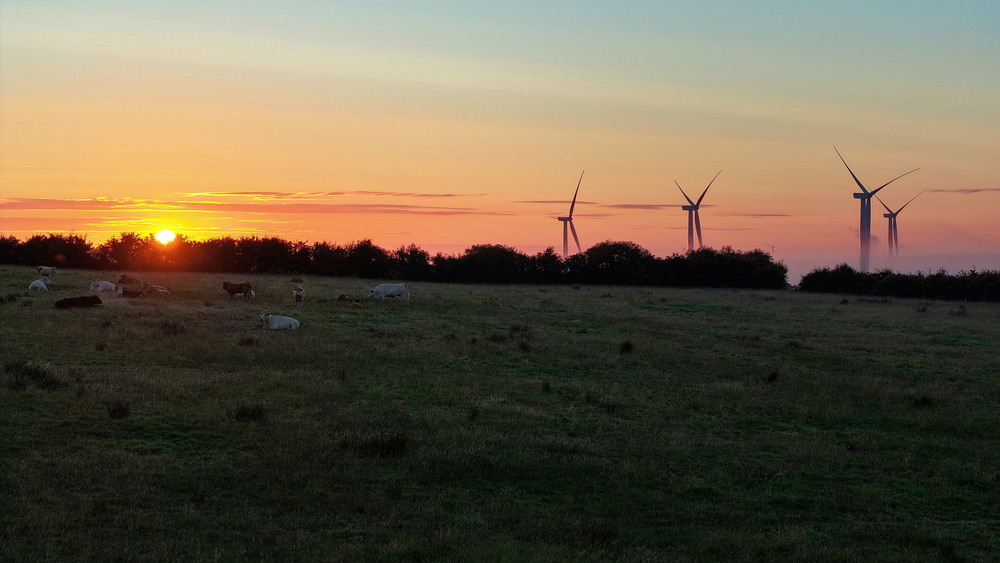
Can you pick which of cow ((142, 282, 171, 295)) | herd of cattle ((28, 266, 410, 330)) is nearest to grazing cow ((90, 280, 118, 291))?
herd of cattle ((28, 266, 410, 330))

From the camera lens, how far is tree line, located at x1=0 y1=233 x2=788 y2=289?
6575 cm

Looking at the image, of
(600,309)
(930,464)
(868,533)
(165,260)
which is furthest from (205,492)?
(165,260)

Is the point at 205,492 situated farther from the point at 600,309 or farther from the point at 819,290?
the point at 819,290

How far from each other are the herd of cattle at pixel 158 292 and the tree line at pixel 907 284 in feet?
157

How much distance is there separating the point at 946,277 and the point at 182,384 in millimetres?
67973

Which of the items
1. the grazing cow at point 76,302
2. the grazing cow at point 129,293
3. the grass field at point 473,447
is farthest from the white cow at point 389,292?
the grazing cow at point 76,302

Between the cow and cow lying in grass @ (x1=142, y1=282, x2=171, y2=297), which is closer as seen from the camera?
cow lying in grass @ (x1=142, y1=282, x2=171, y2=297)

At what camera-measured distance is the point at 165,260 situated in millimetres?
66938

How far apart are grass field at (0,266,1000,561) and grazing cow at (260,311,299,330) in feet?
3.51

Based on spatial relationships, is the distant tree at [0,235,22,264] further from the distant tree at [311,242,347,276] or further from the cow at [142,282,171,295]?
the cow at [142,282,171,295]

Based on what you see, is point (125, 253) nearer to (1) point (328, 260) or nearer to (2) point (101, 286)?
(1) point (328, 260)

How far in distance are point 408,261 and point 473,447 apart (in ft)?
211

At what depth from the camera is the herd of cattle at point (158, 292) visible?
27.7 metres

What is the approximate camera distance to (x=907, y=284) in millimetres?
70250
